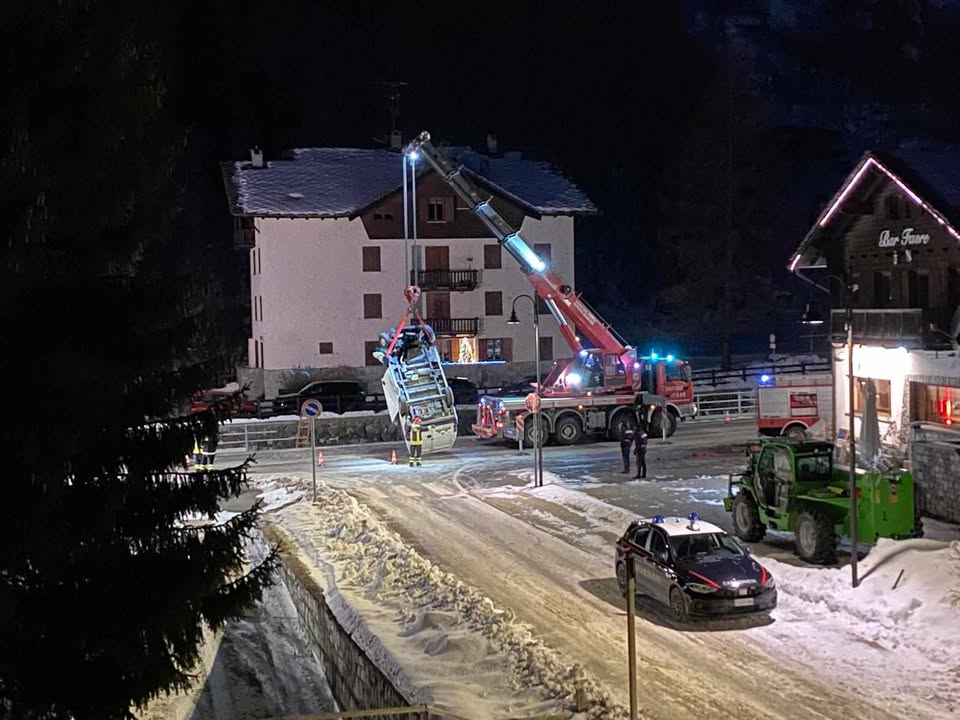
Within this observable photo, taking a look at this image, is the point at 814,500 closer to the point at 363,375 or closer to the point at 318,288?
the point at 363,375

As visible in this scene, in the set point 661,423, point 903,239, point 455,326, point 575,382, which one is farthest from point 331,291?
point 903,239

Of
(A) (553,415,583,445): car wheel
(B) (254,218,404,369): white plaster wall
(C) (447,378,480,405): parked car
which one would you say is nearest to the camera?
(A) (553,415,583,445): car wheel

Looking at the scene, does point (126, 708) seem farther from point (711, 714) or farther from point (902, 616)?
point (902, 616)

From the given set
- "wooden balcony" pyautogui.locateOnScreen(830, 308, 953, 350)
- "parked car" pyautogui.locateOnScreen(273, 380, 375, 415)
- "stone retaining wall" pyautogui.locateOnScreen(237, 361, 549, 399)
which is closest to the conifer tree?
"wooden balcony" pyautogui.locateOnScreen(830, 308, 953, 350)

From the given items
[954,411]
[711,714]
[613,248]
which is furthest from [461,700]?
[613,248]

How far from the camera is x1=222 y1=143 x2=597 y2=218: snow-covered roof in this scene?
55.6m

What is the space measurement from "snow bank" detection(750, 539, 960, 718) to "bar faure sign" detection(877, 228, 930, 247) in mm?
14143

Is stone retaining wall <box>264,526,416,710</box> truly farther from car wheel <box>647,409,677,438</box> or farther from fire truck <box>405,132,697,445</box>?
car wheel <box>647,409,677,438</box>

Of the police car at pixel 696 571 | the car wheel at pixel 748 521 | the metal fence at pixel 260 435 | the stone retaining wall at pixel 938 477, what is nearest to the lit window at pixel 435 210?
the metal fence at pixel 260 435

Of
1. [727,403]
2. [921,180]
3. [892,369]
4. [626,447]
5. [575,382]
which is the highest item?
[921,180]

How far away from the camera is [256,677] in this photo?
19.7 meters

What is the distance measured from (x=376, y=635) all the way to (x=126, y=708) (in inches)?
300

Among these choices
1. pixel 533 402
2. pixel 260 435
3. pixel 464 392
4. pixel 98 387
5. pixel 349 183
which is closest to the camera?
pixel 98 387

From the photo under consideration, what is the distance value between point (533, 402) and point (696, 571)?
15100 millimetres
